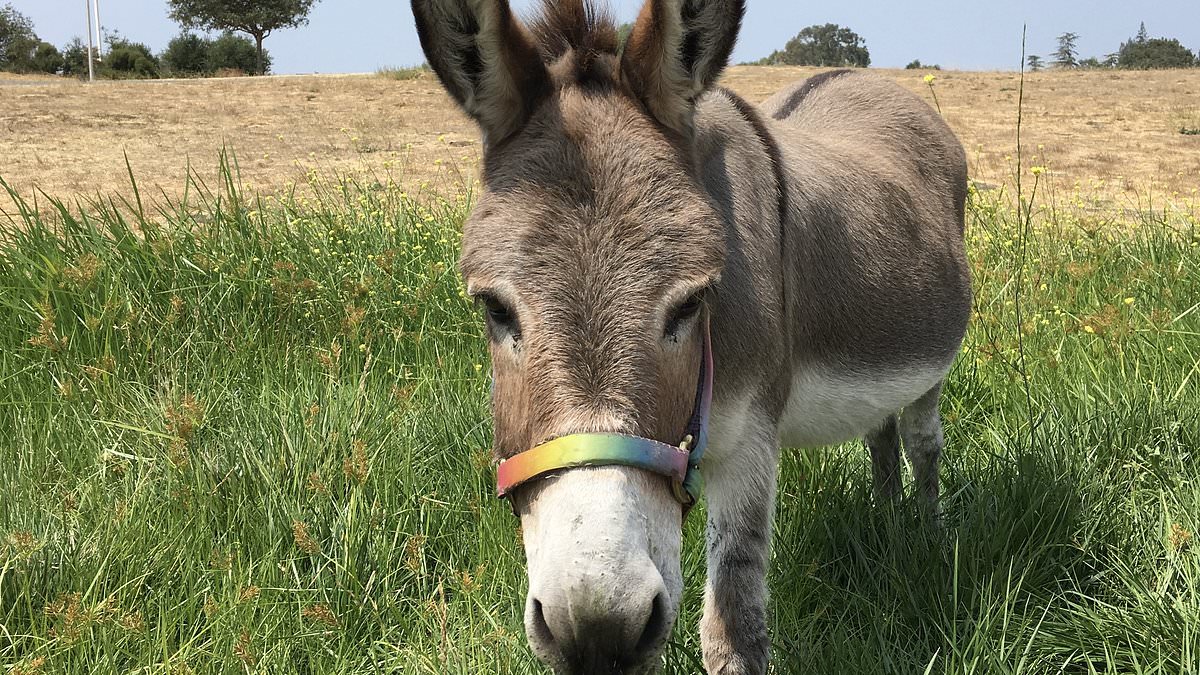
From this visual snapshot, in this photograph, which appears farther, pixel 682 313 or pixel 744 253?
pixel 744 253

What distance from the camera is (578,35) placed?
2232 millimetres

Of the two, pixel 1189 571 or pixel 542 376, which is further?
pixel 1189 571

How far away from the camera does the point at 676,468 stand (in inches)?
68.3

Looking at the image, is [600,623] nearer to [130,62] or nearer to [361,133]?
[361,133]

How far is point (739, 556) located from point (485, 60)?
1402mm

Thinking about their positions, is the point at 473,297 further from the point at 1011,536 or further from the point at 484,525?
the point at 1011,536

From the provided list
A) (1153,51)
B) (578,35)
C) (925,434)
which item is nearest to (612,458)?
(578,35)

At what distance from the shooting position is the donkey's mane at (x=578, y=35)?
2.12 m

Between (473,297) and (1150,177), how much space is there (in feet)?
36.7

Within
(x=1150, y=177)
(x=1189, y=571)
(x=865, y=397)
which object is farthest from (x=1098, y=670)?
(x=1150, y=177)

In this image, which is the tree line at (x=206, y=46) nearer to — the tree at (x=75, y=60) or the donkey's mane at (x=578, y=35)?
the tree at (x=75, y=60)

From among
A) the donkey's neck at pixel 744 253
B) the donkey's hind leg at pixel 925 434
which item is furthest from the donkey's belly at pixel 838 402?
the donkey's hind leg at pixel 925 434

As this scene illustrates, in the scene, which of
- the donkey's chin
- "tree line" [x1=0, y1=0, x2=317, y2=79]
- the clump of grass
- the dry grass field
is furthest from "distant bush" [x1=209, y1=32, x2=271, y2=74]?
the donkey's chin

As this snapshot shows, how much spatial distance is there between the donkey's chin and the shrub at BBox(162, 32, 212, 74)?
5342 centimetres
